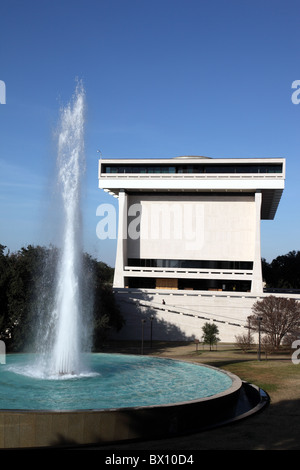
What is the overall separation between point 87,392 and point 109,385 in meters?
1.71

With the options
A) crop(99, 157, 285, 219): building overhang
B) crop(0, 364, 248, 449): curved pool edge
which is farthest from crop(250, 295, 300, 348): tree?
crop(0, 364, 248, 449): curved pool edge

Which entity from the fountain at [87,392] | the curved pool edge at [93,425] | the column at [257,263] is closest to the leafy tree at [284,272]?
the column at [257,263]

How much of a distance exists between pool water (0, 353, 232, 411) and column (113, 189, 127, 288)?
99.3 ft

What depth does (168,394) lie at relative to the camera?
18484 millimetres

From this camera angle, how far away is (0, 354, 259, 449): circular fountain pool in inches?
555

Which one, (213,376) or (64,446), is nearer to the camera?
(64,446)

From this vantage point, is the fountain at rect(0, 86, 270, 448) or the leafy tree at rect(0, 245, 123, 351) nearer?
the fountain at rect(0, 86, 270, 448)

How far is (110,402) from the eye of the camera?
16.9 meters

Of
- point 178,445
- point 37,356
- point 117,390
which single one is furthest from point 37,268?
point 178,445

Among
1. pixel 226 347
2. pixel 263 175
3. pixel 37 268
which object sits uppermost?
pixel 263 175

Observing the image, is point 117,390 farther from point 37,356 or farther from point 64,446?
point 37,356

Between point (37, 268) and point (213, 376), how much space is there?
65.3 feet

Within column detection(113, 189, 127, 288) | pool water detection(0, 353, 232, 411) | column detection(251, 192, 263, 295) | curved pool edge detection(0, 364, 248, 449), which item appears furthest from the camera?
column detection(113, 189, 127, 288)

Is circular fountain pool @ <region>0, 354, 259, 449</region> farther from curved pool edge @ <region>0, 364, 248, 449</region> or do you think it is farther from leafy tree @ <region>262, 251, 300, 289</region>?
leafy tree @ <region>262, 251, 300, 289</region>
